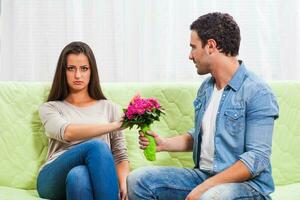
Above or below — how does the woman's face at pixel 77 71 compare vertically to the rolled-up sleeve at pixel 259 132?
above

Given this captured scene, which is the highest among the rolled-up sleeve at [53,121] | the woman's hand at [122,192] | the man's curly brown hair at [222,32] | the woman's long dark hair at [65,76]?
the man's curly brown hair at [222,32]

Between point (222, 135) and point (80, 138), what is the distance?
2.15ft

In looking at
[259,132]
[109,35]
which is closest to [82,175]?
[259,132]

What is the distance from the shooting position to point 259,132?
175 centimetres

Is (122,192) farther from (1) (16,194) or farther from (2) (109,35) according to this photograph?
(2) (109,35)

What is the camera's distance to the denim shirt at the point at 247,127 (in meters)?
1.75

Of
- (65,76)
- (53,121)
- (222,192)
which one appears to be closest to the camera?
(222,192)

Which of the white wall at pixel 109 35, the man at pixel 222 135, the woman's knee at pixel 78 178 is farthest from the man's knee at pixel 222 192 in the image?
the white wall at pixel 109 35

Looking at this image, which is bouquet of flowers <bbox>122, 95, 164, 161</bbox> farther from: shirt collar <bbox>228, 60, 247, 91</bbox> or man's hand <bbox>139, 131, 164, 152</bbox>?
shirt collar <bbox>228, 60, 247, 91</bbox>

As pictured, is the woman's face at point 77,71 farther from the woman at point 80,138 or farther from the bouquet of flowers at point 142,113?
the bouquet of flowers at point 142,113

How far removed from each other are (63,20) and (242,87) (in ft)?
4.31

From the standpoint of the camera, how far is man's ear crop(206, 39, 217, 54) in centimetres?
193

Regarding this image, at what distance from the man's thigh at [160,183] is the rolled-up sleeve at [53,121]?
1.47ft

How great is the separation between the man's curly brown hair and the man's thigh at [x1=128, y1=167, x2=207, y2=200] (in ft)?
1.73
